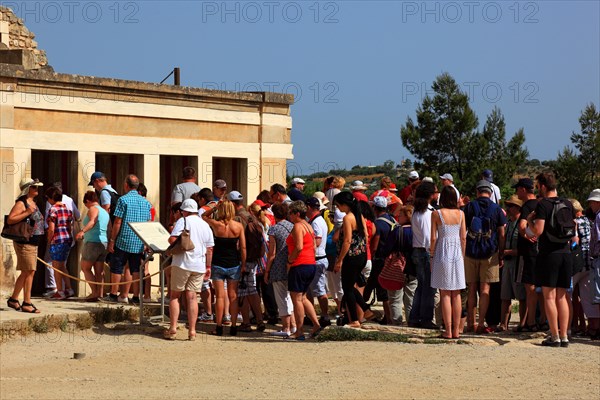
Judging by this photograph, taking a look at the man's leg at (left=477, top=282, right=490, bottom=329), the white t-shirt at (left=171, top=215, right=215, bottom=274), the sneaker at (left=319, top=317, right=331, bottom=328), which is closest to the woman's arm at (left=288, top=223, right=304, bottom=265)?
the white t-shirt at (left=171, top=215, right=215, bottom=274)

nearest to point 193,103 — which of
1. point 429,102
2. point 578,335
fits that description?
point 578,335

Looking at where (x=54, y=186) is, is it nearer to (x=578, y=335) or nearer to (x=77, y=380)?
(x=77, y=380)

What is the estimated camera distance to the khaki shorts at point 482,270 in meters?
14.0

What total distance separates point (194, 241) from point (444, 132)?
56.9 metres

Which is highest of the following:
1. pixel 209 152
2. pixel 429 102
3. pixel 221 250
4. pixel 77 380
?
pixel 429 102

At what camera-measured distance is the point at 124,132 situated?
1795 cm

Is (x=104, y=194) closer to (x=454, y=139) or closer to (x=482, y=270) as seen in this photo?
(x=482, y=270)

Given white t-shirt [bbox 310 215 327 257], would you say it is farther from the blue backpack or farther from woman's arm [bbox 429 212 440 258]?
the blue backpack

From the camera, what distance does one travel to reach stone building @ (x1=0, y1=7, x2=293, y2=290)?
53.2 feet

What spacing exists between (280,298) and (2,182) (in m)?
4.62

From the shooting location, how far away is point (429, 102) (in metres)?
70.5

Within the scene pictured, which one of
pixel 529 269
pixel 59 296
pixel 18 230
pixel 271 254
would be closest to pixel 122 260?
pixel 59 296

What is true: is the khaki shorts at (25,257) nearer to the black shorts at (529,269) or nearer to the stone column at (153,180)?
the stone column at (153,180)

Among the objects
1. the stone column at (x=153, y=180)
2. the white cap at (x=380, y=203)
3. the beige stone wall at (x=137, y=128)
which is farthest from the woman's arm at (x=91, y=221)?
the white cap at (x=380, y=203)
